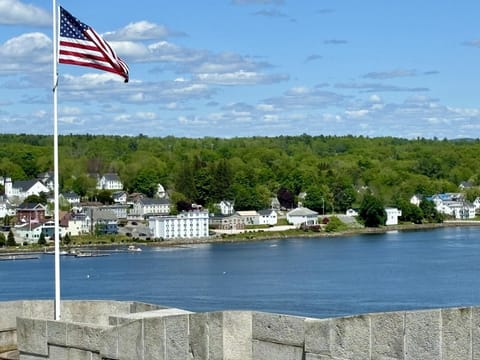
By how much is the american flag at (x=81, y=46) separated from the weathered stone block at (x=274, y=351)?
3.16 meters

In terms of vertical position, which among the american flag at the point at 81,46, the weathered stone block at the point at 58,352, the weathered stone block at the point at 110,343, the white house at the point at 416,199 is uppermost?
the american flag at the point at 81,46

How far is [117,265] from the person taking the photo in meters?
60.5

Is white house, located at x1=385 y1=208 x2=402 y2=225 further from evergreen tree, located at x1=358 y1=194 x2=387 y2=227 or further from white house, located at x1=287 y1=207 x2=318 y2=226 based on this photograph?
white house, located at x1=287 y1=207 x2=318 y2=226

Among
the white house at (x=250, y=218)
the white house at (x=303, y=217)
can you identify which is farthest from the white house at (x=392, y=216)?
the white house at (x=250, y=218)

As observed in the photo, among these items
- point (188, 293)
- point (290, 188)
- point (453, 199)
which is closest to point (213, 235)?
point (290, 188)

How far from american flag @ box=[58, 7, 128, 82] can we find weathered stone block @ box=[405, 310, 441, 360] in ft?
13.1

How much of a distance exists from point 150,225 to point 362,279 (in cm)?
4271

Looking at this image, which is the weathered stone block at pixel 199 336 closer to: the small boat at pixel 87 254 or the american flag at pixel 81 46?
the american flag at pixel 81 46

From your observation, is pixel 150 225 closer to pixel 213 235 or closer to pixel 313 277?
pixel 213 235

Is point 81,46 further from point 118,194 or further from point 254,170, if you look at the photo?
point 254,170

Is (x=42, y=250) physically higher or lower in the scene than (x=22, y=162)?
lower

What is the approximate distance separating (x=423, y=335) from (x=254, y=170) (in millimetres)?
109375

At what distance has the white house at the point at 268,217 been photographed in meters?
95.5

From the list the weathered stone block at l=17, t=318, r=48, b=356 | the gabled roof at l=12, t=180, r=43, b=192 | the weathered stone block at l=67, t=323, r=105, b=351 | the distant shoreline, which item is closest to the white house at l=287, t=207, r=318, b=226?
the distant shoreline
